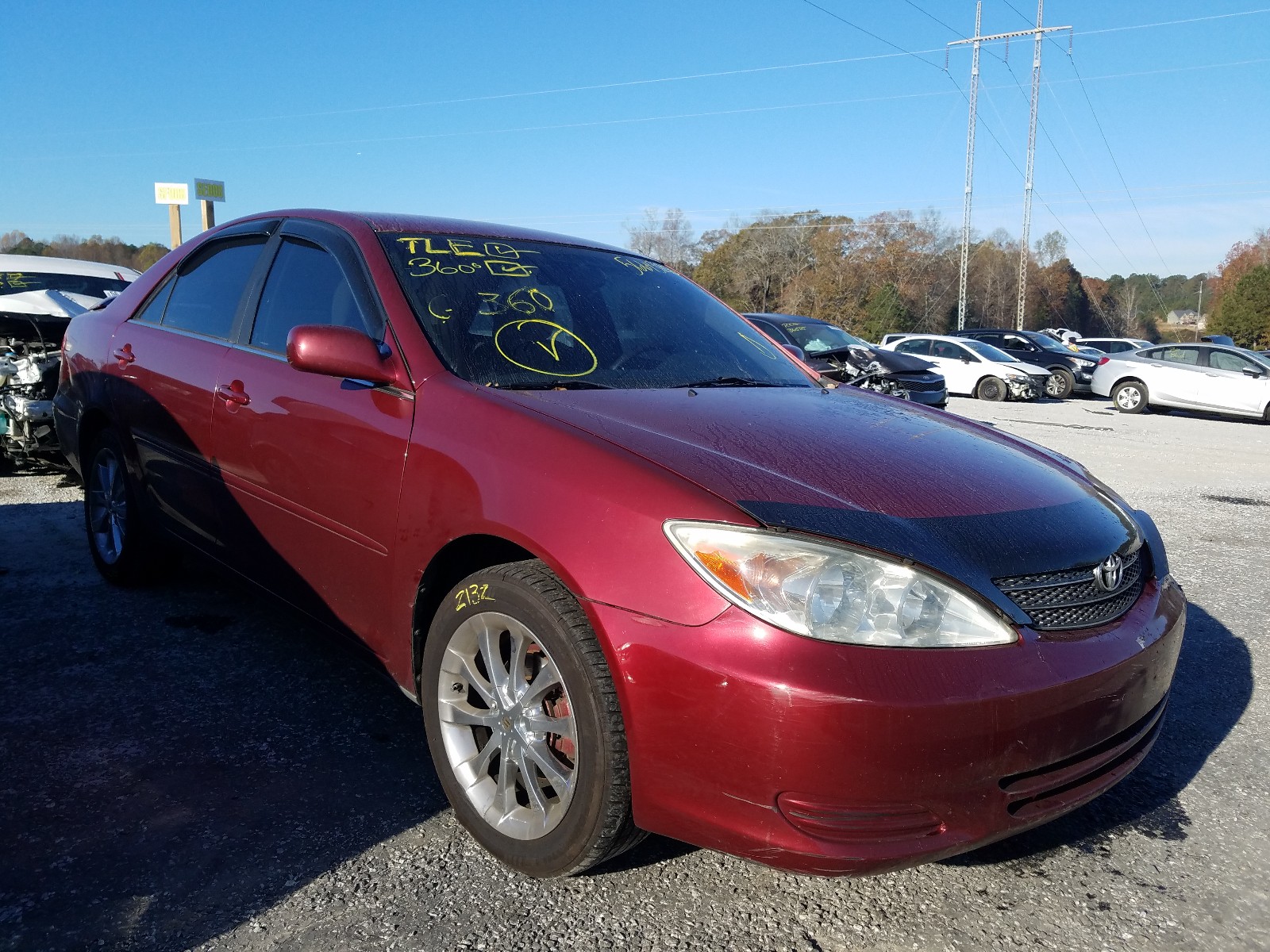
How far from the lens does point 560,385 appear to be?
263 cm

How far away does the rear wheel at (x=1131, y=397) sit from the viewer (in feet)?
59.1

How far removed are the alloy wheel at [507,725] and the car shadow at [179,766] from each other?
0.91 feet

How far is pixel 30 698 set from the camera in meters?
3.12

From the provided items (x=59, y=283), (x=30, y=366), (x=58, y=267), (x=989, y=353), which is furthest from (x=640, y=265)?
(x=989, y=353)

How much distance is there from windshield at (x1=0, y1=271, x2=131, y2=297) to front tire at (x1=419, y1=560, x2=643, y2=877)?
7189 millimetres

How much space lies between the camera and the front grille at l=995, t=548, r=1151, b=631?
199 cm

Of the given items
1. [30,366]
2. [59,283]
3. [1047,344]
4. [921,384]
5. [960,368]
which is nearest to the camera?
[30,366]

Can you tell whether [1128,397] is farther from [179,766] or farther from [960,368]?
[179,766]

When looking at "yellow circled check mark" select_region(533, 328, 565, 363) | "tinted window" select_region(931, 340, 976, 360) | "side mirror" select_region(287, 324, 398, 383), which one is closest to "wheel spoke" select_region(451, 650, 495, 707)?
"side mirror" select_region(287, 324, 398, 383)

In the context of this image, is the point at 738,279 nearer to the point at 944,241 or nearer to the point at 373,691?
the point at 944,241

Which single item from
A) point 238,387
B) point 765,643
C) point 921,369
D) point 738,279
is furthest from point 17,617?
point 738,279

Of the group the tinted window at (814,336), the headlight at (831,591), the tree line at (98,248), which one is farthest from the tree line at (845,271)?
the headlight at (831,591)

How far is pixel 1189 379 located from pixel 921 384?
7.48 metres

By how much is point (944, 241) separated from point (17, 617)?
67.9 metres
